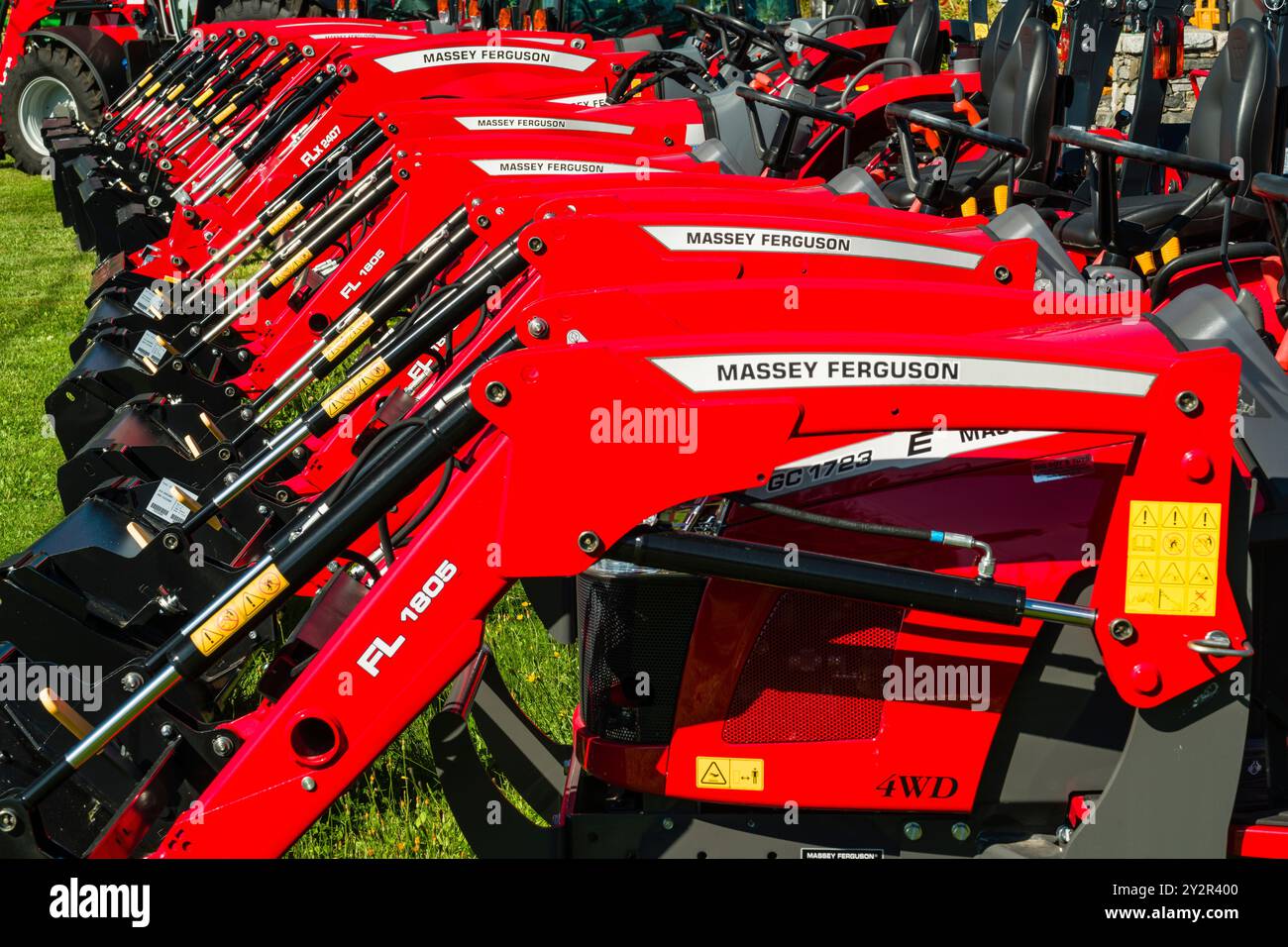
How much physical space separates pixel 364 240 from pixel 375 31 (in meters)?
4.78

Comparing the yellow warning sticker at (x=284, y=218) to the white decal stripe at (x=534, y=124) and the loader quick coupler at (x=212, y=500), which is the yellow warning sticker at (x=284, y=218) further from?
the loader quick coupler at (x=212, y=500)

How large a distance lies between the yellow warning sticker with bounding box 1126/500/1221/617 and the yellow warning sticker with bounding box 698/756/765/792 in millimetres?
720

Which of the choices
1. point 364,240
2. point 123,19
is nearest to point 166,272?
point 364,240

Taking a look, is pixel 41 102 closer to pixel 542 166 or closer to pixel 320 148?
pixel 320 148

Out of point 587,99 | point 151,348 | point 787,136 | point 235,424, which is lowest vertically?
point 235,424

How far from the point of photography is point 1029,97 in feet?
17.7

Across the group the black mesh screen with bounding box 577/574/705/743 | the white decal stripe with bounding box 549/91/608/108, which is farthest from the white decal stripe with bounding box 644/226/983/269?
the white decal stripe with bounding box 549/91/608/108

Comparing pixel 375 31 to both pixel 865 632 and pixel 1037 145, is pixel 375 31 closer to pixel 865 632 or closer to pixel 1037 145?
pixel 1037 145

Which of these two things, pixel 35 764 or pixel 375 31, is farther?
pixel 375 31

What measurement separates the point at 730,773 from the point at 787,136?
12.4 feet

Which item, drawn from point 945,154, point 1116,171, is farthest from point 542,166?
point 1116,171

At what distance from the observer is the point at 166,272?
23.3ft

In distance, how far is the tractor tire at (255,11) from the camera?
46.9 feet

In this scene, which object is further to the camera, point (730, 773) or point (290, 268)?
point (290, 268)
